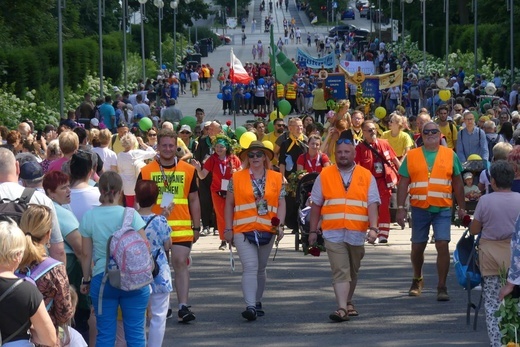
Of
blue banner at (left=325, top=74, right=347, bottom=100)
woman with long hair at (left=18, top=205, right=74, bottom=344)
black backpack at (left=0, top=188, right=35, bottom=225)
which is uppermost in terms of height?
black backpack at (left=0, top=188, right=35, bottom=225)

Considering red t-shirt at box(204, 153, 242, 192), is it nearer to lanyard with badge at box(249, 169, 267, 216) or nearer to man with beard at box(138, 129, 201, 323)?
lanyard with badge at box(249, 169, 267, 216)

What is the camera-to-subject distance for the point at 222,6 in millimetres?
149875

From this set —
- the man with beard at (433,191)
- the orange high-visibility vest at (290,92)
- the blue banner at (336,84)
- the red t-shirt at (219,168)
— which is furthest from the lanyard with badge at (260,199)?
the orange high-visibility vest at (290,92)

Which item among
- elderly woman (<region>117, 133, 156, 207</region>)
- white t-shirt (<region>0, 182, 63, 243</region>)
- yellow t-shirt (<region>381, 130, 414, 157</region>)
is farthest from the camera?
yellow t-shirt (<region>381, 130, 414, 157</region>)

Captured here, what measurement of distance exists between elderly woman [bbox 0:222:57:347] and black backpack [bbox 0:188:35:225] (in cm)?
150

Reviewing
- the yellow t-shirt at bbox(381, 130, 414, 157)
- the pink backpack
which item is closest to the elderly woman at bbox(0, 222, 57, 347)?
the pink backpack

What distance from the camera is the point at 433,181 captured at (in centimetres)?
1373

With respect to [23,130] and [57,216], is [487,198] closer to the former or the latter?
[57,216]

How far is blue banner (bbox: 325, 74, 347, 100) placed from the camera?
44.0 meters

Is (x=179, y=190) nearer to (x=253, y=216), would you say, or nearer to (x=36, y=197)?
(x=253, y=216)

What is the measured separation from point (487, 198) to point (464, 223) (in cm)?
143

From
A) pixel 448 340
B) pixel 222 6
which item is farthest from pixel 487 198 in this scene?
pixel 222 6

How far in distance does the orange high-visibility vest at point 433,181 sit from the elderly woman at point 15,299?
677 centimetres

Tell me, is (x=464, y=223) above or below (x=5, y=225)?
below
